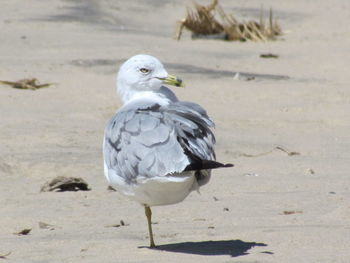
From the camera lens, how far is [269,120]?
31.4ft

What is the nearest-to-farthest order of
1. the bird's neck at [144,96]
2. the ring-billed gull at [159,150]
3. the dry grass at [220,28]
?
the ring-billed gull at [159,150] < the bird's neck at [144,96] < the dry grass at [220,28]

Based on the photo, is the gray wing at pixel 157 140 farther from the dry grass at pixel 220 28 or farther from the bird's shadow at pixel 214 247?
the dry grass at pixel 220 28

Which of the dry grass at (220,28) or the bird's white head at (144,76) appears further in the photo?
the dry grass at (220,28)

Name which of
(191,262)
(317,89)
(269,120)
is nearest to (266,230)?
(191,262)

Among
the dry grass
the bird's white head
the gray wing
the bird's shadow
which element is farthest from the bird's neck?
the dry grass

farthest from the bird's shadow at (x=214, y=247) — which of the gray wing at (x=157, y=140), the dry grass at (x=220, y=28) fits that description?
the dry grass at (x=220, y=28)

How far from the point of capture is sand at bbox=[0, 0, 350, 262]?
5211 mm

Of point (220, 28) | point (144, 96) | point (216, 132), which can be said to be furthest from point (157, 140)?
point (220, 28)

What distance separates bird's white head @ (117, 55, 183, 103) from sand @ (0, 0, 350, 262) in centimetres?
82

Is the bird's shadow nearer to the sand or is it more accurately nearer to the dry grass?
the sand

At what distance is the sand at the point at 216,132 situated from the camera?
5.21 metres

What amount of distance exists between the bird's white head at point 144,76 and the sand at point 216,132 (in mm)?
825

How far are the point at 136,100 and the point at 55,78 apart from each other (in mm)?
5709

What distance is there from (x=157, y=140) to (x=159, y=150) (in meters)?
0.06
